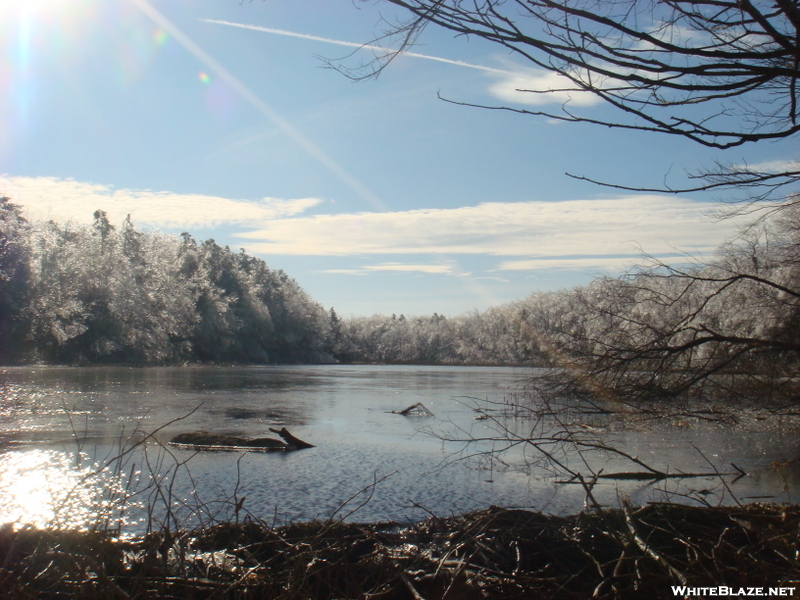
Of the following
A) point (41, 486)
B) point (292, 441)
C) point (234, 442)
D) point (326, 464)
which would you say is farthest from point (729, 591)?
point (234, 442)

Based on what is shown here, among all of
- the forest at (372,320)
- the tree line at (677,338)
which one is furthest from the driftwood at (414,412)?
the tree line at (677,338)

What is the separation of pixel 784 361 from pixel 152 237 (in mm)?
73154

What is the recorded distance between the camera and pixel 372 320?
14150 centimetres

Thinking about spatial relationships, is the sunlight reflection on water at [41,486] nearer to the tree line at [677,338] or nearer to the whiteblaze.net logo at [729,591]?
the tree line at [677,338]

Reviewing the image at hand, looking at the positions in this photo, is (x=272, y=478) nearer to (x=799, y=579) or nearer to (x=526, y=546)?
(x=526, y=546)

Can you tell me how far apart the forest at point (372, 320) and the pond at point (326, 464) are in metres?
0.80

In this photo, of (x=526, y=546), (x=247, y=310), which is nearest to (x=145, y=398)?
(x=526, y=546)

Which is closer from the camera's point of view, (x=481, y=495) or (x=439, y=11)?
(x=439, y=11)

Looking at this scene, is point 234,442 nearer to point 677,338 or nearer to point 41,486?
point 41,486

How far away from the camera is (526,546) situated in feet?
14.7

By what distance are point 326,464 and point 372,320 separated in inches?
5057

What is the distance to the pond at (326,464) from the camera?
27.6ft

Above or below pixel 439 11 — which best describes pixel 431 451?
below

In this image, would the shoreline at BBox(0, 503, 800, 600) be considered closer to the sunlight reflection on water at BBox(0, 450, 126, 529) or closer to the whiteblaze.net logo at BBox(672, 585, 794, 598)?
the whiteblaze.net logo at BBox(672, 585, 794, 598)
